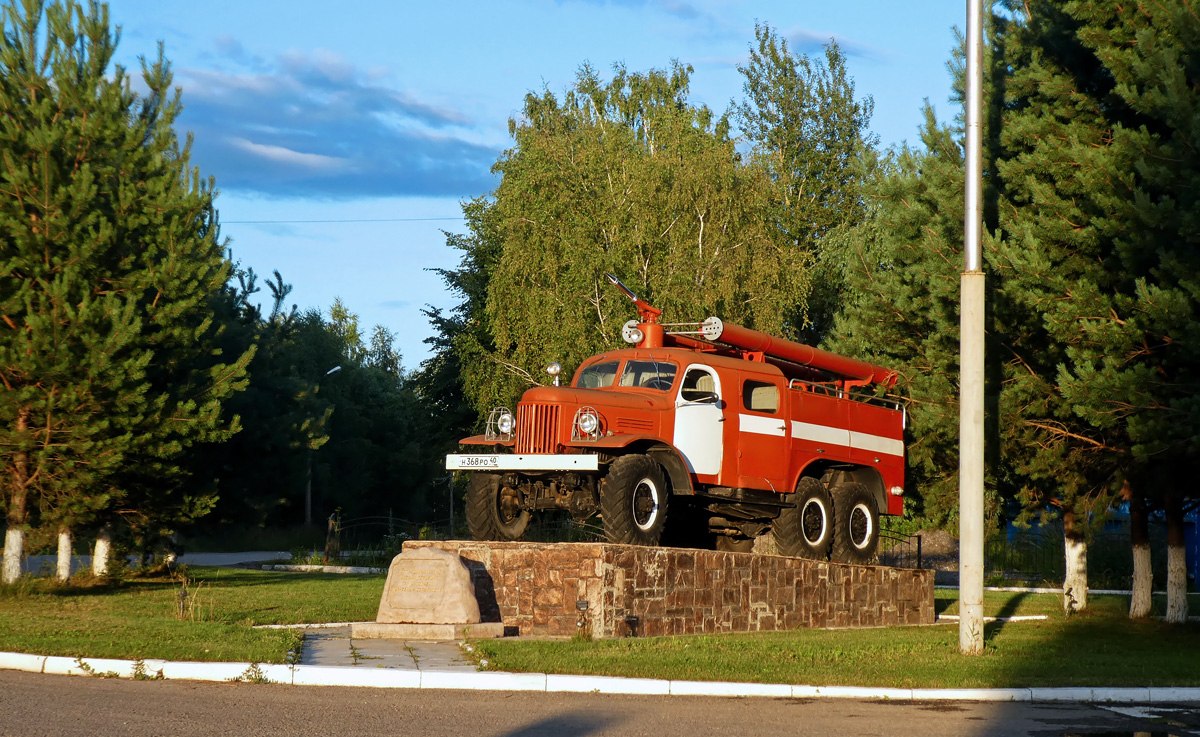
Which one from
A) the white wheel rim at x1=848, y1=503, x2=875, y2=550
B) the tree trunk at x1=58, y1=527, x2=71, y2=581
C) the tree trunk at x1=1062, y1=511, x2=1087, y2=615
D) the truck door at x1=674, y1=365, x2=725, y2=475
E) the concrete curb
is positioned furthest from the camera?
the tree trunk at x1=1062, y1=511, x2=1087, y2=615

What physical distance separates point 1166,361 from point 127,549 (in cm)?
1793

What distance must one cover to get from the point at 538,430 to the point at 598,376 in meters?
2.04

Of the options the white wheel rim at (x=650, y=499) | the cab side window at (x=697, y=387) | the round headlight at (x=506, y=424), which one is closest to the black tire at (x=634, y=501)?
the white wheel rim at (x=650, y=499)

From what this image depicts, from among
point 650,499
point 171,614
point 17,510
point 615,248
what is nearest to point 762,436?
point 650,499

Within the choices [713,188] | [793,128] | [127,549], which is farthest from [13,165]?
[793,128]

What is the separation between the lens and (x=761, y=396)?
17.0 m

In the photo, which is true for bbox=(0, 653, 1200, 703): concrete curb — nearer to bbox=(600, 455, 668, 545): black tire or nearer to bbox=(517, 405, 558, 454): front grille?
bbox=(600, 455, 668, 545): black tire

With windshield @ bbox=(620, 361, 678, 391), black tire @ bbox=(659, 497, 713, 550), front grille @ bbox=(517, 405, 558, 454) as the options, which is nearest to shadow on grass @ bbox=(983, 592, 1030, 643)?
black tire @ bbox=(659, 497, 713, 550)

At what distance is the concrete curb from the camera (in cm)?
1031

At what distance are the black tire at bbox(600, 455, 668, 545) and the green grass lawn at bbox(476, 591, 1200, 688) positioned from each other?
1369 mm

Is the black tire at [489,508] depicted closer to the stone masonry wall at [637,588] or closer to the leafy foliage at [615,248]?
the stone masonry wall at [637,588]

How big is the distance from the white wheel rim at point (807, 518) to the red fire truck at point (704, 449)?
20mm

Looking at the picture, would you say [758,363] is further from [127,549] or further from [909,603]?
[127,549]

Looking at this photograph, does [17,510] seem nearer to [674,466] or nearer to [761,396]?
[674,466]
